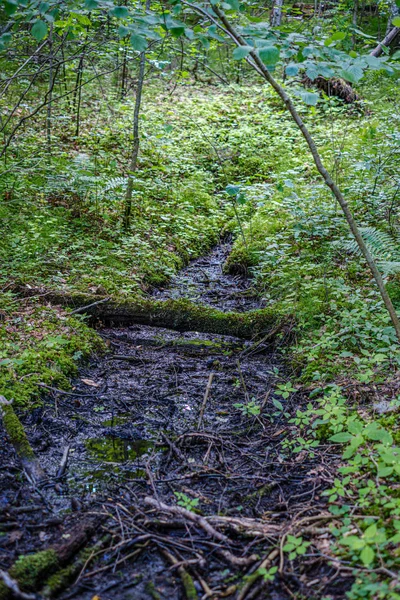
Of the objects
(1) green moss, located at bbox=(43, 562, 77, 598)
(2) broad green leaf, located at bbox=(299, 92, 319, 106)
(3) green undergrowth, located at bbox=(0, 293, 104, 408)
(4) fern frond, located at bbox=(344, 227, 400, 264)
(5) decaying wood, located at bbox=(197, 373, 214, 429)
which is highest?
(2) broad green leaf, located at bbox=(299, 92, 319, 106)

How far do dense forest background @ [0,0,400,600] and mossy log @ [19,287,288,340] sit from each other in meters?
0.07

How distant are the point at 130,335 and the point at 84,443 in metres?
2.09

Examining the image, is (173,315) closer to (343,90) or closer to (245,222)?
(245,222)

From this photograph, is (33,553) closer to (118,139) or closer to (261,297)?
(261,297)

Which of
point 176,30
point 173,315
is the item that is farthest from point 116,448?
point 176,30

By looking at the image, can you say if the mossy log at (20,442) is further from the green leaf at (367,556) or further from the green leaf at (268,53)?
the green leaf at (268,53)

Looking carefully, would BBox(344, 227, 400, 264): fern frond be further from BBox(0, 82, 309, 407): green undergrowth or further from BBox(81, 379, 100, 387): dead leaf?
BBox(81, 379, 100, 387): dead leaf

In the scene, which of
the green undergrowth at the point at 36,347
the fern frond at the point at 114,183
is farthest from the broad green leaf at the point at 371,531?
the fern frond at the point at 114,183

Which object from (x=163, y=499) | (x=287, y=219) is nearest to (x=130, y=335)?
(x=163, y=499)

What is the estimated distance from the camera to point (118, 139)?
973 centimetres

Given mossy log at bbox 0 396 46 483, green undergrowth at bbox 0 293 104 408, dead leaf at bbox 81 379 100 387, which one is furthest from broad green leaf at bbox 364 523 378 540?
dead leaf at bbox 81 379 100 387

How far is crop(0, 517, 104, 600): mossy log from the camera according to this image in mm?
2145

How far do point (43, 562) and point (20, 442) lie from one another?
116 cm

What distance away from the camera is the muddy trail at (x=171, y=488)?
233cm
